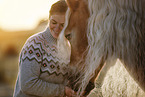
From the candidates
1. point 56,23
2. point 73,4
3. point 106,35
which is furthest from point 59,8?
point 106,35

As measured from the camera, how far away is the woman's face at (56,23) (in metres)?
2.04

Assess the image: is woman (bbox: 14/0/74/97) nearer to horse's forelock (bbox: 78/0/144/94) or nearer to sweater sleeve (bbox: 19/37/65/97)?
sweater sleeve (bbox: 19/37/65/97)

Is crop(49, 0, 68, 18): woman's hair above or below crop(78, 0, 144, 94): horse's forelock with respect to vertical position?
above

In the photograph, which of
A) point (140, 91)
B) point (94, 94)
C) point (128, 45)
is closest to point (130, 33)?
point (128, 45)

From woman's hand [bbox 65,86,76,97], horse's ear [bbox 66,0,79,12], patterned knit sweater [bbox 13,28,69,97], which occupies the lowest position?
woman's hand [bbox 65,86,76,97]

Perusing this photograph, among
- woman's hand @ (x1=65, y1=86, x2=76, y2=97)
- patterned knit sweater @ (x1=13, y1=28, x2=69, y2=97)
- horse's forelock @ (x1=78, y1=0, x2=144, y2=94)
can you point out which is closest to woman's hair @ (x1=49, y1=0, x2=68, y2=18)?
patterned knit sweater @ (x1=13, y1=28, x2=69, y2=97)

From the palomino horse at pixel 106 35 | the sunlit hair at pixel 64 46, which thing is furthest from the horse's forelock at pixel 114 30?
the sunlit hair at pixel 64 46

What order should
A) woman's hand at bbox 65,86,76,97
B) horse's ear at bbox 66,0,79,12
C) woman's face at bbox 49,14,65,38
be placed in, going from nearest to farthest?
horse's ear at bbox 66,0,79,12, woman's hand at bbox 65,86,76,97, woman's face at bbox 49,14,65,38

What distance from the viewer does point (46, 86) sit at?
201 centimetres

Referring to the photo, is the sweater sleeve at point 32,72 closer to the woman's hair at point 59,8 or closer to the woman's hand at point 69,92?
the woman's hand at point 69,92

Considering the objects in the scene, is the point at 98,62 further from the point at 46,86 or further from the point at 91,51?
the point at 46,86

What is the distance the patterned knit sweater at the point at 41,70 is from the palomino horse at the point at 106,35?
35cm

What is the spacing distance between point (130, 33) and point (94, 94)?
2.64 ft

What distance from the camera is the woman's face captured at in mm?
2041
